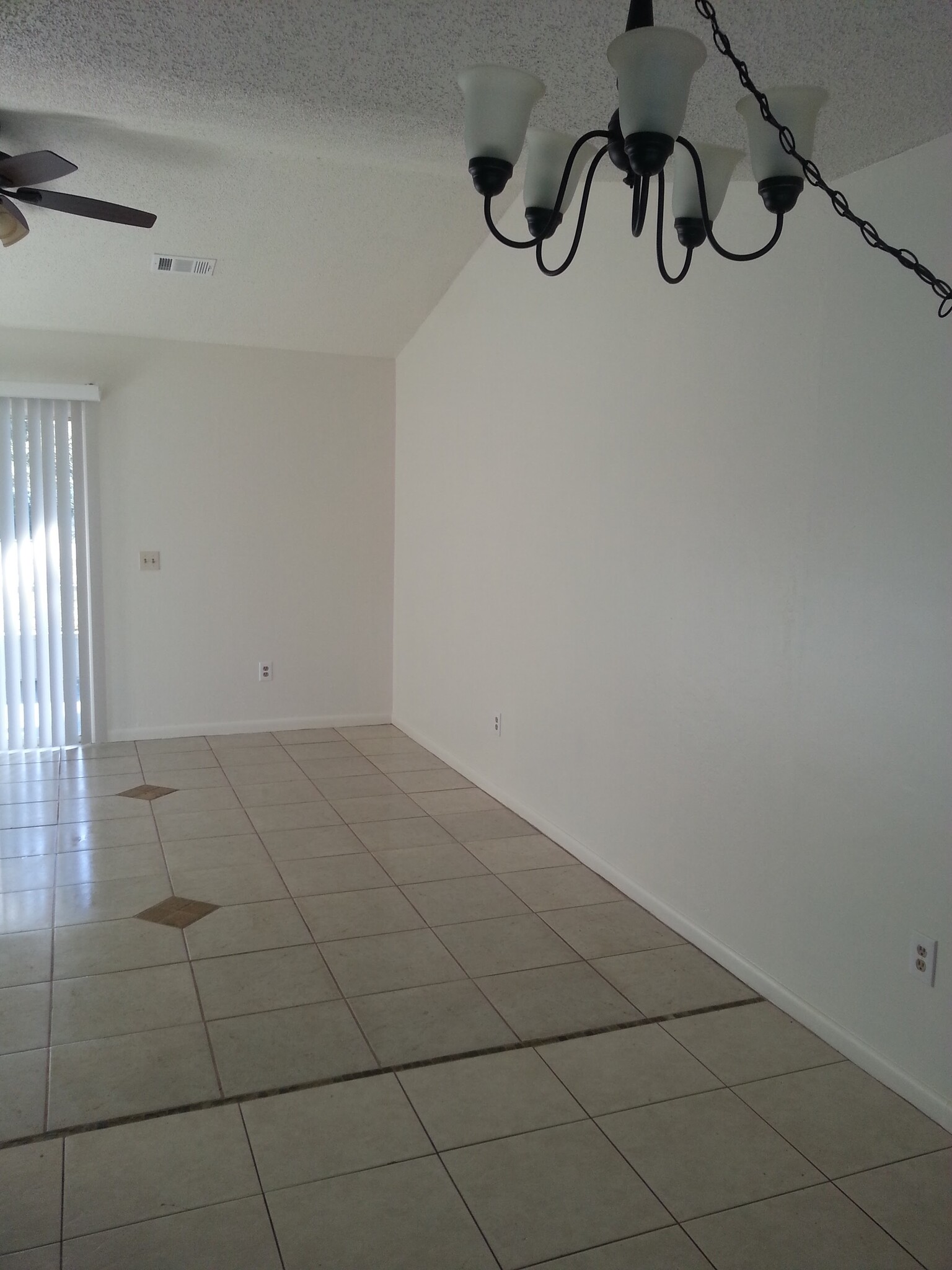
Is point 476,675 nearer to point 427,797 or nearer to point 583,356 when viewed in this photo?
point 427,797

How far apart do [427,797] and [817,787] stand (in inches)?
97.9

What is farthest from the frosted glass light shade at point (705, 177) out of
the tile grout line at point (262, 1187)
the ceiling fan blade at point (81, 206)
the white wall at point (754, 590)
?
the ceiling fan blade at point (81, 206)

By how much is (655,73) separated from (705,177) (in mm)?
459

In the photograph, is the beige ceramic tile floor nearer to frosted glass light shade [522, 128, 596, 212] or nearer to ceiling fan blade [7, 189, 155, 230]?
frosted glass light shade [522, 128, 596, 212]

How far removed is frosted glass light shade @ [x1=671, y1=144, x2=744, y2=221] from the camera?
5.69ft

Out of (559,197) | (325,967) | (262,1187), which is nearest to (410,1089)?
(262,1187)

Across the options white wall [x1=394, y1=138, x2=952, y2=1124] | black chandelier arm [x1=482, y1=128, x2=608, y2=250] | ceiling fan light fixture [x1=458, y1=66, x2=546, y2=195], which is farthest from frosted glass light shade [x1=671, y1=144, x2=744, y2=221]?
white wall [x1=394, y1=138, x2=952, y2=1124]

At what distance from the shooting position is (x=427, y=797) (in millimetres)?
4691

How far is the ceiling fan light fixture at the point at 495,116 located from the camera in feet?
Answer: 4.79

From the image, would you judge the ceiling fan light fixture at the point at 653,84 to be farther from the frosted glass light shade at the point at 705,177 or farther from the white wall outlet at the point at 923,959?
the white wall outlet at the point at 923,959

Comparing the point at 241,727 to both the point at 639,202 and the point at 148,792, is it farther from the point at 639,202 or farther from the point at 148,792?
the point at 639,202

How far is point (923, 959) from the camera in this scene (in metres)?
2.18

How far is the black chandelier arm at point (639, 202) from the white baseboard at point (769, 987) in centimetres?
194

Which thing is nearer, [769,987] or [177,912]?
[769,987]
